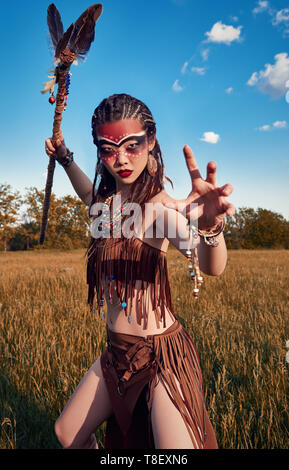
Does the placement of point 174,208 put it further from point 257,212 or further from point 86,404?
point 257,212

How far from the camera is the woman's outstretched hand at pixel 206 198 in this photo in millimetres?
1313

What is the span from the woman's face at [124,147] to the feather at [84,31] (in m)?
0.44

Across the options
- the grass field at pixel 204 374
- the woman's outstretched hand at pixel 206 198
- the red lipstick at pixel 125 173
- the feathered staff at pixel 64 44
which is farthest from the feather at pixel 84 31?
the grass field at pixel 204 374

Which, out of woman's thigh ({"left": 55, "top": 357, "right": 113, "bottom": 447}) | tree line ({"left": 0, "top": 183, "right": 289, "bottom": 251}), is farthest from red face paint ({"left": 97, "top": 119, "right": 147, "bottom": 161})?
tree line ({"left": 0, "top": 183, "right": 289, "bottom": 251})

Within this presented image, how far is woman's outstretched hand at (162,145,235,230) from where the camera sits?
4.31 feet

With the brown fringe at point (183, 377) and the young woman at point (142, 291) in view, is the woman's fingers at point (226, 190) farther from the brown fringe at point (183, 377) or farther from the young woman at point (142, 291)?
the brown fringe at point (183, 377)

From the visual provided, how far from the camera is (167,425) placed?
4.35ft

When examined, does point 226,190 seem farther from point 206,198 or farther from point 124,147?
point 124,147

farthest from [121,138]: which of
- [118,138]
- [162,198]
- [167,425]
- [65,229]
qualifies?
[65,229]

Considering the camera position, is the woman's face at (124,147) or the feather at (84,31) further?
the woman's face at (124,147)

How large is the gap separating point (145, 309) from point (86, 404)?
1.96 feet

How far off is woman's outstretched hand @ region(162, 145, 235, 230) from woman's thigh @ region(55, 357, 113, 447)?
1.01m

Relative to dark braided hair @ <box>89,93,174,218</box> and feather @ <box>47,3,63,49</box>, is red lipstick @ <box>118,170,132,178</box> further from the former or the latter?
feather @ <box>47,3,63,49</box>
